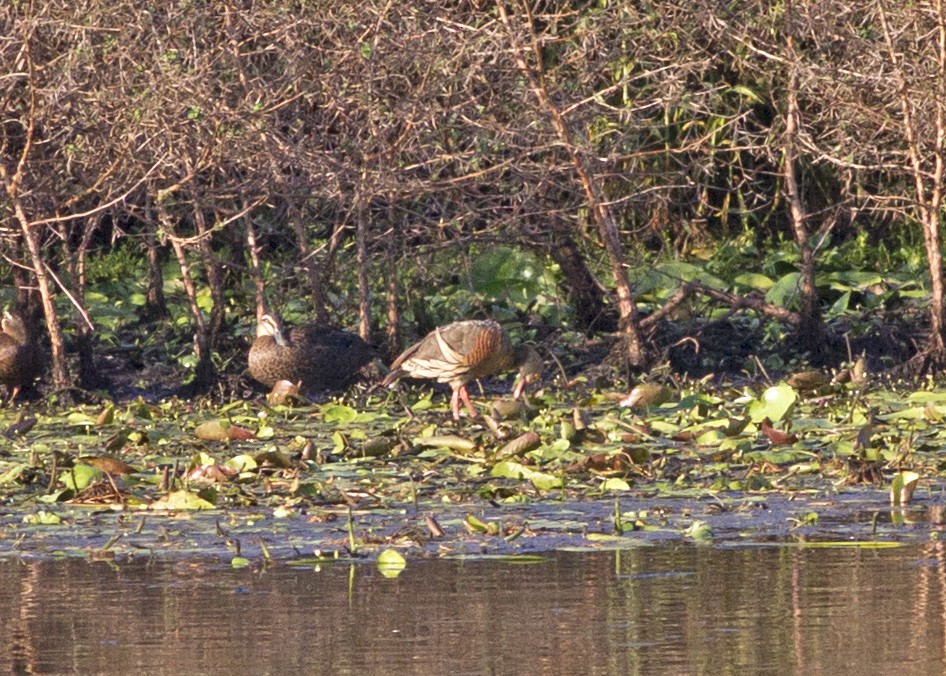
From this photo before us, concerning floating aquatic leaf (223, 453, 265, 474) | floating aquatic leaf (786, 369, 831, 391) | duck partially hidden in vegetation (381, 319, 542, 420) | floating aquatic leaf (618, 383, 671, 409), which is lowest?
floating aquatic leaf (223, 453, 265, 474)

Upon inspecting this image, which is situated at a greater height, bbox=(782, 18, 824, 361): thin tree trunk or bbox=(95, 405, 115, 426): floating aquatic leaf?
bbox=(782, 18, 824, 361): thin tree trunk

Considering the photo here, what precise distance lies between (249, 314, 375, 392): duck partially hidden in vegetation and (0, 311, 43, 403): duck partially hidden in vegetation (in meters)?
1.40

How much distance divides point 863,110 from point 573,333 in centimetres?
284

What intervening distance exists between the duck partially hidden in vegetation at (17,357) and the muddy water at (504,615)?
222 inches

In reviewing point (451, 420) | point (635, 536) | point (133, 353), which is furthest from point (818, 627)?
point (133, 353)

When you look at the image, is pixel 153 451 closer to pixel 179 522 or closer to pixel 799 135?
pixel 179 522

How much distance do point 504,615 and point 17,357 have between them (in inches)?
286

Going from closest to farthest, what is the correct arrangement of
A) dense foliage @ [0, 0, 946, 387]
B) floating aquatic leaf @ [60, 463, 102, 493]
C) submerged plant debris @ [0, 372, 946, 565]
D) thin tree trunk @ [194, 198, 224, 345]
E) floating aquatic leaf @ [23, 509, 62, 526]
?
submerged plant debris @ [0, 372, 946, 565] < floating aquatic leaf @ [23, 509, 62, 526] < floating aquatic leaf @ [60, 463, 102, 493] < dense foliage @ [0, 0, 946, 387] < thin tree trunk @ [194, 198, 224, 345]

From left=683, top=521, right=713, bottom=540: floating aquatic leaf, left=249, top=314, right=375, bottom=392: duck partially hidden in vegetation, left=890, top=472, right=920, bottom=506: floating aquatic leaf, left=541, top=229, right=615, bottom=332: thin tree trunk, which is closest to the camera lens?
left=683, top=521, right=713, bottom=540: floating aquatic leaf

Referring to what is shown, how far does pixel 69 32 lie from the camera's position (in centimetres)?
1130

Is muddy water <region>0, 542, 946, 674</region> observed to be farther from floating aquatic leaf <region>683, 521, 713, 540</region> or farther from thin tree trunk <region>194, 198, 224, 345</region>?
thin tree trunk <region>194, 198, 224, 345</region>

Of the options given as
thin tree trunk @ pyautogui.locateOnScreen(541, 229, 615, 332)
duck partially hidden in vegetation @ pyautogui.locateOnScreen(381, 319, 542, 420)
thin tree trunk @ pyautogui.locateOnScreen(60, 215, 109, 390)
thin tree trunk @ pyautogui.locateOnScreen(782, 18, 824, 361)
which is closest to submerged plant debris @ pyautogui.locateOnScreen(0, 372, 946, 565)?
duck partially hidden in vegetation @ pyautogui.locateOnScreen(381, 319, 542, 420)

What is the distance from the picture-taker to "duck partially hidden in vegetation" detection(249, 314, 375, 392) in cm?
1252

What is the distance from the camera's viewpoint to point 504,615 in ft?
19.1
